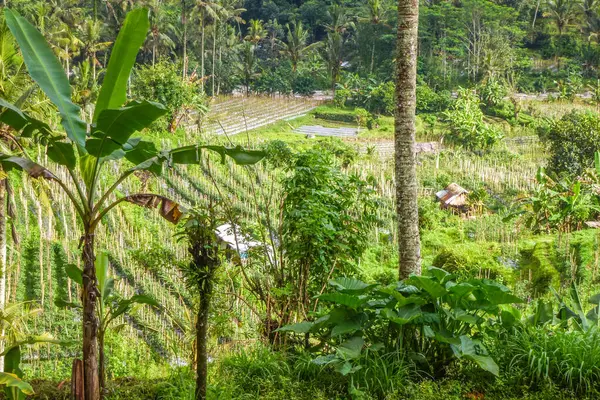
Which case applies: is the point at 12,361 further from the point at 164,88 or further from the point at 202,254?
the point at 164,88

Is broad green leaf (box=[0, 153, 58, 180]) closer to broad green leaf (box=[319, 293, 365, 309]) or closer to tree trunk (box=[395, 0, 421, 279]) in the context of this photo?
broad green leaf (box=[319, 293, 365, 309])

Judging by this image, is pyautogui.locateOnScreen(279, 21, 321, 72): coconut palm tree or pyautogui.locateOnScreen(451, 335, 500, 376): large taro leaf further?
pyautogui.locateOnScreen(279, 21, 321, 72): coconut palm tree

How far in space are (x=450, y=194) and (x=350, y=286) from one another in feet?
32.4

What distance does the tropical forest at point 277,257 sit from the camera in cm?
299

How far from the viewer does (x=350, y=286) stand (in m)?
3.49

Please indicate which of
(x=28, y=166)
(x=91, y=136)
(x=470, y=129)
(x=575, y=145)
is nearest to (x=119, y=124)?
(x=91, y=136)

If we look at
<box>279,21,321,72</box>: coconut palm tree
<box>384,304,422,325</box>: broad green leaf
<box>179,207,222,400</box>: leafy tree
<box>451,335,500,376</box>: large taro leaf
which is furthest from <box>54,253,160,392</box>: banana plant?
<box>279,21,321,72</box>: coconut palm tree

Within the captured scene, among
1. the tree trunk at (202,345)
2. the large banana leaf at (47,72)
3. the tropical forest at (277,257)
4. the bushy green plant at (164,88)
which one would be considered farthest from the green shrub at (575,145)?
the large banana leaf at (47,72)

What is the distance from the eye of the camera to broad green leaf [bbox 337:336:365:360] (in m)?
3.20

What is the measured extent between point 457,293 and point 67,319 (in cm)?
531

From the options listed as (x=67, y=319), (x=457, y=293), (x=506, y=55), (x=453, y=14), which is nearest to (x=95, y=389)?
(x=457, y=293)

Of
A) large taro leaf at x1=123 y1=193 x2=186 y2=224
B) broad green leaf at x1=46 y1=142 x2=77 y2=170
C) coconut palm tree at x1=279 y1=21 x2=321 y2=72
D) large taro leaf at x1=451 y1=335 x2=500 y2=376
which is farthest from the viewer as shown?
coconut palm tree at x1=279 y1=21 x2=321 y2=72

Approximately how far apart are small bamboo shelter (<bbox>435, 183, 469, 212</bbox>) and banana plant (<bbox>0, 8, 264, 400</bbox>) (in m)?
10.1

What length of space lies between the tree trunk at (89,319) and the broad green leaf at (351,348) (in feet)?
3.77
